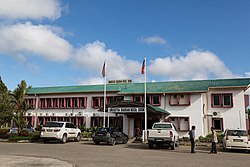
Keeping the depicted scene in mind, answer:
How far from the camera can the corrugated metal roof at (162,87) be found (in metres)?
27.4

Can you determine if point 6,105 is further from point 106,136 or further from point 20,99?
point 106,136

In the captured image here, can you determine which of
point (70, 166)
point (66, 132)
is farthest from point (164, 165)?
point (66, 132)

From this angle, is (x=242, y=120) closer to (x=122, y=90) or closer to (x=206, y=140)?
(x=206, y=140)

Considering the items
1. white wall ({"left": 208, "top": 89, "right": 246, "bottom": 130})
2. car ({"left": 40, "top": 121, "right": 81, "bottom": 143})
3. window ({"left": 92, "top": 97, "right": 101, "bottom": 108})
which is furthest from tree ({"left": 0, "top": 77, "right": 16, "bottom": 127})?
white wall ({"left": 208, "top": 89, "right": 246, "bottom": 130})

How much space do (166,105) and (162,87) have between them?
226cm

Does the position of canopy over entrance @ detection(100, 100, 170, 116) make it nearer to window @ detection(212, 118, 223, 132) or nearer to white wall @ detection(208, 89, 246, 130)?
window @ detection(212, 118, 223, 132)

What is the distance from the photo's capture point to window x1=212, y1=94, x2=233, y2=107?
27.3 m

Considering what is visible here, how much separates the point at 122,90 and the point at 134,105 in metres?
5.68

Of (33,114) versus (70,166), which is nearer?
(70,166)

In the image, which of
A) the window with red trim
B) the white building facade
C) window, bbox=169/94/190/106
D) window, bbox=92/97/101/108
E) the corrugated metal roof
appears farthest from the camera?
window, bbox=92/97/101/108

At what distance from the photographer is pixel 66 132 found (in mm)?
22750

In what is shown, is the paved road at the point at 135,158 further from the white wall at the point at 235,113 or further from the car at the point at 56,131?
the white wall at the point at 235,113

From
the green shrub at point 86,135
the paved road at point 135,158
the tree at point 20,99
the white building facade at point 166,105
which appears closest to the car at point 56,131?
the green shrub at point 86,135

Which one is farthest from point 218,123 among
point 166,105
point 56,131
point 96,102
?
point 56,131
